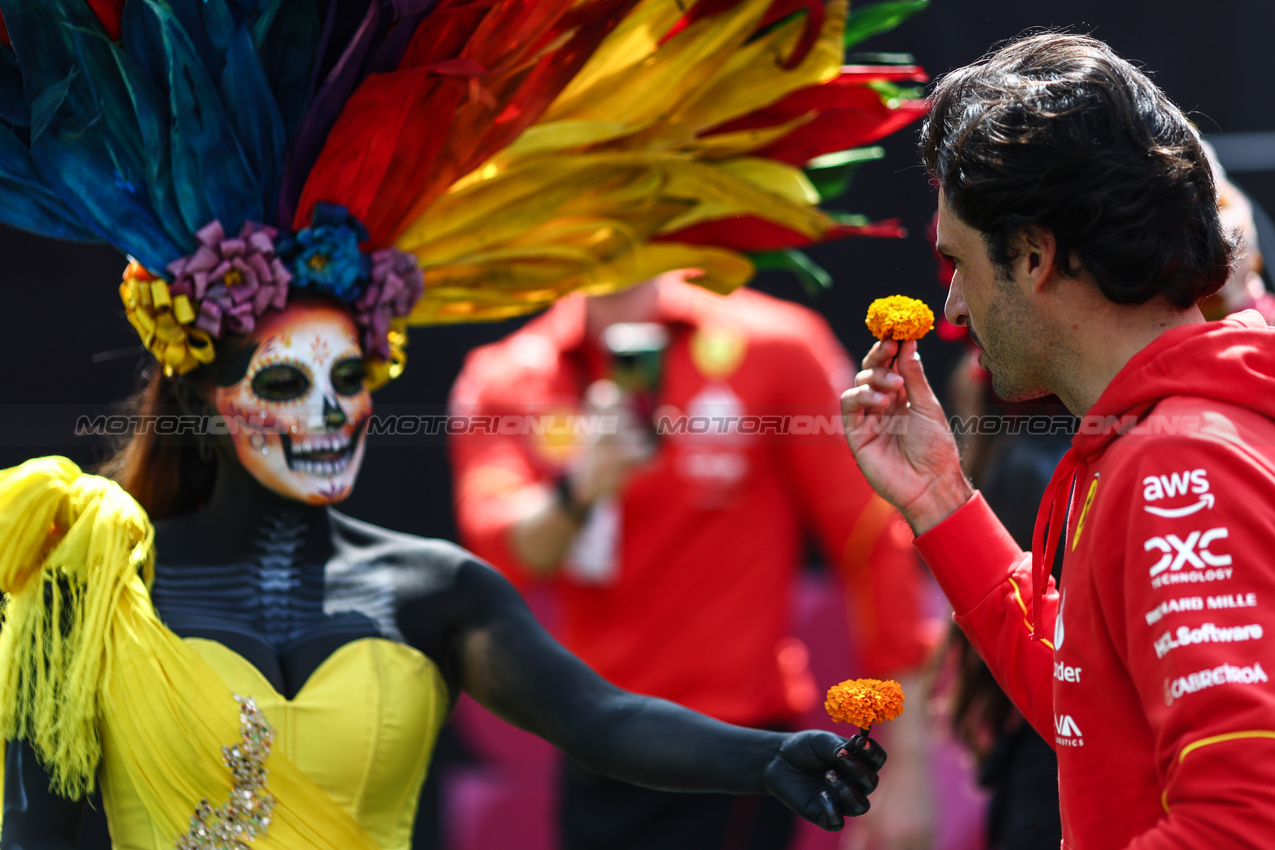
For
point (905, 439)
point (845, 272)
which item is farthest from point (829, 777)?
point (845, 272)

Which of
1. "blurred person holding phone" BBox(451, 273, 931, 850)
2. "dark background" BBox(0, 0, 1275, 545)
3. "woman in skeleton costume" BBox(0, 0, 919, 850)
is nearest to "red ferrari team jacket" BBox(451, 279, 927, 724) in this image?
"blurred person holding phone" BBox(451, 273, 931, 850)

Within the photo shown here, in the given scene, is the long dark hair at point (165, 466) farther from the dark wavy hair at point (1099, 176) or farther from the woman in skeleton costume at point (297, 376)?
the dark wavy hair at point (1099, 176)

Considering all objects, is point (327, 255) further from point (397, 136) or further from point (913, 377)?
point (913, 377)

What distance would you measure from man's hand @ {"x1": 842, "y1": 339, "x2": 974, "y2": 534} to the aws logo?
0.57 m

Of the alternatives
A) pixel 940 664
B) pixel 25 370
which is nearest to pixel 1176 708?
pixel 940 664

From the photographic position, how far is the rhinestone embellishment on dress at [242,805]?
207 cm

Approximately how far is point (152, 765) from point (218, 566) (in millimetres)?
344

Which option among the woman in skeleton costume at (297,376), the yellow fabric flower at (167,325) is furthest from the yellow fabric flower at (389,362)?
the yellow fabric flower at (167,325)

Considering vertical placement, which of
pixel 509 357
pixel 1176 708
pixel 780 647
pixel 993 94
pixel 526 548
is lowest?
pixel 780 647

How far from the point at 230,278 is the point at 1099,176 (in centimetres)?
133

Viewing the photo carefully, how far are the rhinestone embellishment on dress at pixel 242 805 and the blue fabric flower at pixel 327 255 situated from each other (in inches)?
26.4

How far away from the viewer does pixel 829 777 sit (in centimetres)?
194

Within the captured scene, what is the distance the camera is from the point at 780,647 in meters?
3.97

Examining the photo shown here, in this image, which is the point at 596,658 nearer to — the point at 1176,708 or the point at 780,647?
the point at 780,647
